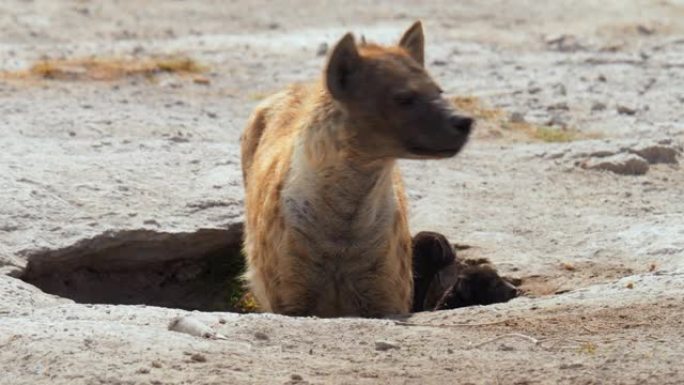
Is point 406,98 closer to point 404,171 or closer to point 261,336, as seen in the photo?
point 261,336

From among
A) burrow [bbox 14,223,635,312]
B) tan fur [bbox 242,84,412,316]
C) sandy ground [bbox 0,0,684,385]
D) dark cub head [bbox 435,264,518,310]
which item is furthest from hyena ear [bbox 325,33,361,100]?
burrow [bbox 14,223,635,312]

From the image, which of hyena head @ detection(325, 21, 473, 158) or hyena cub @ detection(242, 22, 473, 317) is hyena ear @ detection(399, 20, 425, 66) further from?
hyena head @ detection(325, 21, 473, 158)

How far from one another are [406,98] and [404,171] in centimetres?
247

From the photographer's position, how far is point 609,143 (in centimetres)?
908

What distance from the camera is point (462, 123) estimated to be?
6.10m

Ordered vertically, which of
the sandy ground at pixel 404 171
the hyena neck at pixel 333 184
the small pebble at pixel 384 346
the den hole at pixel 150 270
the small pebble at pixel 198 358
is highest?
the hyena neck at pixel 333 184

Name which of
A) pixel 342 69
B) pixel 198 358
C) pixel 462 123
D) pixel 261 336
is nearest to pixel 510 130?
pixel 342 69

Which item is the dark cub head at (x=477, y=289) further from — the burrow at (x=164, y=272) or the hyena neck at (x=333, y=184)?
the hyena neck at (x=333, y=184)

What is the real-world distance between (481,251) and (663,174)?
5.23 feet

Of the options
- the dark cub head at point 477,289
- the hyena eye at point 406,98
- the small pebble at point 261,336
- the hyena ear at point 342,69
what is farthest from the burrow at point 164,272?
the small pebble at point 261,336

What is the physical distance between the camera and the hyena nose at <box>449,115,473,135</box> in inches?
240

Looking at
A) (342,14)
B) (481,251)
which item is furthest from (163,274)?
(342,14)

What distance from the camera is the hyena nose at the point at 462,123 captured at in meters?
6.10

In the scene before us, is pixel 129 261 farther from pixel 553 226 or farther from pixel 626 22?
pixel 626 22
